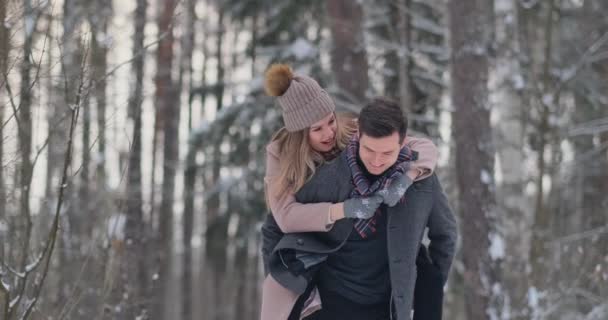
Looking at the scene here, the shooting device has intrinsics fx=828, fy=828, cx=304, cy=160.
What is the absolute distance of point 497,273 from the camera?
24.1 ft

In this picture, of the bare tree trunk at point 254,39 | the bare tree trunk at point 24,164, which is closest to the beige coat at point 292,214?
the bare tree trunk at point 24,164

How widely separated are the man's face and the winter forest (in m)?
1.47

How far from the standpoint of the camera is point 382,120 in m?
3.24

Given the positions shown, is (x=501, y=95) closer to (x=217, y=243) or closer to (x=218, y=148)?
(x=218, y=148)

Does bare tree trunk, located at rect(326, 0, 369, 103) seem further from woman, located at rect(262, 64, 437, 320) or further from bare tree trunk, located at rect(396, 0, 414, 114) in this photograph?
woman, located at rect(262, 64, 437, 320)

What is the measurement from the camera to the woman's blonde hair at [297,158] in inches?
138

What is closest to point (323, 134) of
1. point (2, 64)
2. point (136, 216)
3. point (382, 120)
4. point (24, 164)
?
point (382, 120)

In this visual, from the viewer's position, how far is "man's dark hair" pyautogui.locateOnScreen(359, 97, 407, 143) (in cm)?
324

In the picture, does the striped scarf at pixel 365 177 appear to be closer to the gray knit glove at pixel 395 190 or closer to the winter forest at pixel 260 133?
the gray knit glove at pixel 395 190

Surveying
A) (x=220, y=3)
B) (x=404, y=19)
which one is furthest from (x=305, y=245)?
(x=220, y=3)

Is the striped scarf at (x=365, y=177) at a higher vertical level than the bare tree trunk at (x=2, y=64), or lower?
lower

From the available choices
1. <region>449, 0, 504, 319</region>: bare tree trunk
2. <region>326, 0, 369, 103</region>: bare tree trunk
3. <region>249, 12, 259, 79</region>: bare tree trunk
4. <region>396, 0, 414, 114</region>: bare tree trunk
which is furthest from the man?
<region>249, 12, 259, 79</region>: bare tree trunk

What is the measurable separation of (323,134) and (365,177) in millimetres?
321

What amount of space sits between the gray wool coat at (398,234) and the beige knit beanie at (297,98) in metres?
0.23
